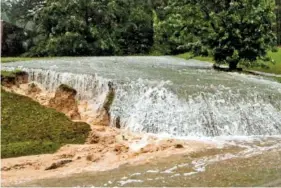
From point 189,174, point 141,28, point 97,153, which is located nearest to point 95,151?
point 97,153

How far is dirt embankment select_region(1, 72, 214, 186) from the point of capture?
28.1 ft

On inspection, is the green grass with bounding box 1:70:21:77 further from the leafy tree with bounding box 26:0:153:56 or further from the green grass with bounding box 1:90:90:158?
the leafy tree with bounding box 26:0:153:56

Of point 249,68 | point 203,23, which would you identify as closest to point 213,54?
point 203,23

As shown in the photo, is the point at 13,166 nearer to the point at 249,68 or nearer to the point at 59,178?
the point at 59,178

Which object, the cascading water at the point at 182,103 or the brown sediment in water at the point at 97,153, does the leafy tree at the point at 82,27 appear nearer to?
the cascading water at the point at 182,103

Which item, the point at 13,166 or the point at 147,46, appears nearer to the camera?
the point at 13,166

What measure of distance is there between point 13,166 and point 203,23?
13.6 metres

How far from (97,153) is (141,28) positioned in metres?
27.1

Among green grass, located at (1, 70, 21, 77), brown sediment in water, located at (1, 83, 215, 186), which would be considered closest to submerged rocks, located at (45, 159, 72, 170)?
brown sediment in water, located at (1, 83, 215, 186)

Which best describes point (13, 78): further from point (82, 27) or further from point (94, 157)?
point (82, 27)

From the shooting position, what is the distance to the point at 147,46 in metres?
36.3

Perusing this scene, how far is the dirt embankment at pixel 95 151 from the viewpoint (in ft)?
28.1

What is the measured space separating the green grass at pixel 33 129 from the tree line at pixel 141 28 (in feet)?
32.9

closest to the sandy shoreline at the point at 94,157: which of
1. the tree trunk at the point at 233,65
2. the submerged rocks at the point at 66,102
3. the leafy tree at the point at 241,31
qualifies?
the submerged rocks at the point at 66,102
